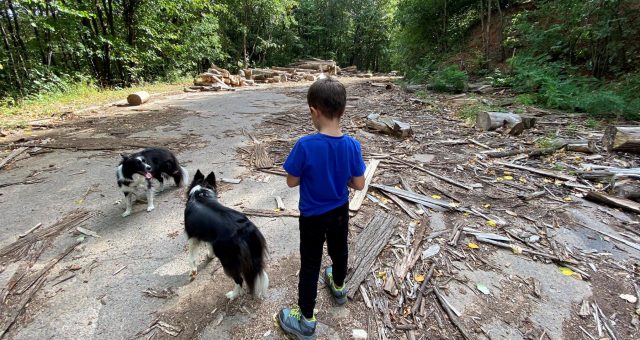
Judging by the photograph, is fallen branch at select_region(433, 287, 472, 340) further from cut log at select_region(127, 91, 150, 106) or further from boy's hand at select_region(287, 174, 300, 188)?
cut log at select_region(127, 91, 150, 106)

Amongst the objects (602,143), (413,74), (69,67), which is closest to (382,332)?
(602,143)

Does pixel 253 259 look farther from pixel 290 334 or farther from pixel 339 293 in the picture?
pixel 339 293

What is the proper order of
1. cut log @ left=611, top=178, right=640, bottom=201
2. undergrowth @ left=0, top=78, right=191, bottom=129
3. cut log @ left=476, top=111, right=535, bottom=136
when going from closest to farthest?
cut log @ left=611, top=178, right=640, bottom=201 < cut log @ left=476, top=111, right=535, bottom=136 < undergrowth @ left=0, top=78, right=191, bottom=129

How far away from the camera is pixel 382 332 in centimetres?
245

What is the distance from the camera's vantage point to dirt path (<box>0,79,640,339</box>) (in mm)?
2506

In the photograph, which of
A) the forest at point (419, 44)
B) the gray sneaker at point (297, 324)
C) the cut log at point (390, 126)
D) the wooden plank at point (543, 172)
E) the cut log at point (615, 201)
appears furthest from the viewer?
the forest at point (419, 44)

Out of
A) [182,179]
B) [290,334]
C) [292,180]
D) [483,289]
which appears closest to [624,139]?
[483,289]

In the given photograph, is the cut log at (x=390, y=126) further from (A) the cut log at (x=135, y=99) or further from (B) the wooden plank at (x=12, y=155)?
(A) the cut log at (x=135, y=99)

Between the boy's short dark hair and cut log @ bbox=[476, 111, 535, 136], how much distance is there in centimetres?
655

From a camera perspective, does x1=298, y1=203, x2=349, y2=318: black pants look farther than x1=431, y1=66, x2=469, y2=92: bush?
No

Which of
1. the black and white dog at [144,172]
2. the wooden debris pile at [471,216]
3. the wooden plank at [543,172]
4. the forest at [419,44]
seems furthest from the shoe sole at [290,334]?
the forest at [419,44]

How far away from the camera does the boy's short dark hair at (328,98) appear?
76.0 inches

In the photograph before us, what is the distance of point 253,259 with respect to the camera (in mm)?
2539

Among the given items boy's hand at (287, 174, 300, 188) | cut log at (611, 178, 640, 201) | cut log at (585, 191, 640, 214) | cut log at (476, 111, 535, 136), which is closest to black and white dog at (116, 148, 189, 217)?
boy's hand at (287, 174, 300, 188)
